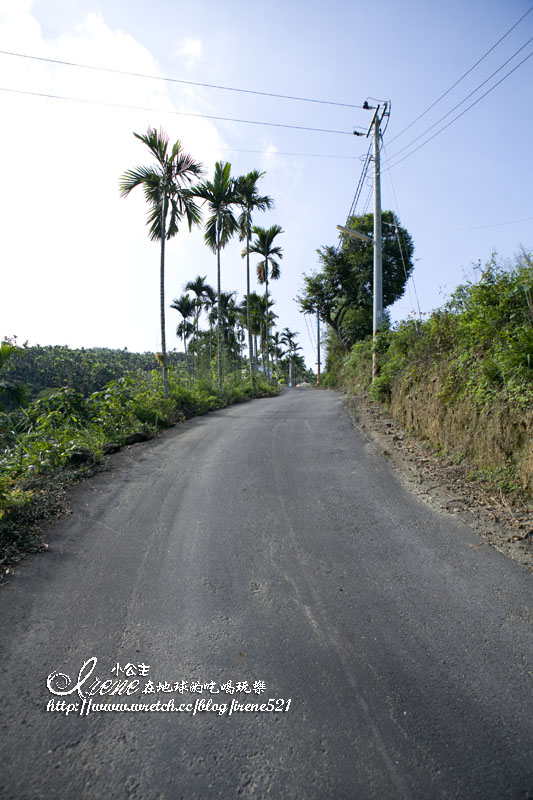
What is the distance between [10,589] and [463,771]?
3578 mm

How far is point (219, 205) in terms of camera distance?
1762 cm

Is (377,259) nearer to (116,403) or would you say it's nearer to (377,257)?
(377,257)

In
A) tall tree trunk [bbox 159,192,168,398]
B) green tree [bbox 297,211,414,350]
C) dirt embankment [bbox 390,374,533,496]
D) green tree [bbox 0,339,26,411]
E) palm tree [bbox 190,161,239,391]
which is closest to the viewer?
dirt embankment [bbox 390,374,533,496]

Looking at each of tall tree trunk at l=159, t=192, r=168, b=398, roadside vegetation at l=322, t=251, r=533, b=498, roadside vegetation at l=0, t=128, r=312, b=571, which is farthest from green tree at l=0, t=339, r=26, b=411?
roadside vegetation at l=322, t=251, r=533, b=498

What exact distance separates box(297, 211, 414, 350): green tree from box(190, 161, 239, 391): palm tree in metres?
8.24

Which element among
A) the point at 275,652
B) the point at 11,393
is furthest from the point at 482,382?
the point at 11,393

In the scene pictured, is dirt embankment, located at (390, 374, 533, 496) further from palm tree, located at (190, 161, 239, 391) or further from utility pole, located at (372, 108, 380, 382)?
palm tree, located at (190, 161, 239, 391)

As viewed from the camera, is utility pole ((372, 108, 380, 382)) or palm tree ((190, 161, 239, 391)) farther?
palm tree ((190, 161, 239, 391))

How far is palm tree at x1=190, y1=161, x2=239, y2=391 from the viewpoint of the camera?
55.8 ft

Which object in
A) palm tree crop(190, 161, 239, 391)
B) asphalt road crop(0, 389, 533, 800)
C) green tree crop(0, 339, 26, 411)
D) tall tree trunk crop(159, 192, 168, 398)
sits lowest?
asphalt road crop(0, 389, 533, 800)

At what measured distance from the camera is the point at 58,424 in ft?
27.8

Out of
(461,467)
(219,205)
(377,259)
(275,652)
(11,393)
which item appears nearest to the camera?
(275,652)

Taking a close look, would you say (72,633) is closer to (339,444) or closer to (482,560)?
(482,560)

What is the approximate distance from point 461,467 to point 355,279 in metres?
20.8
